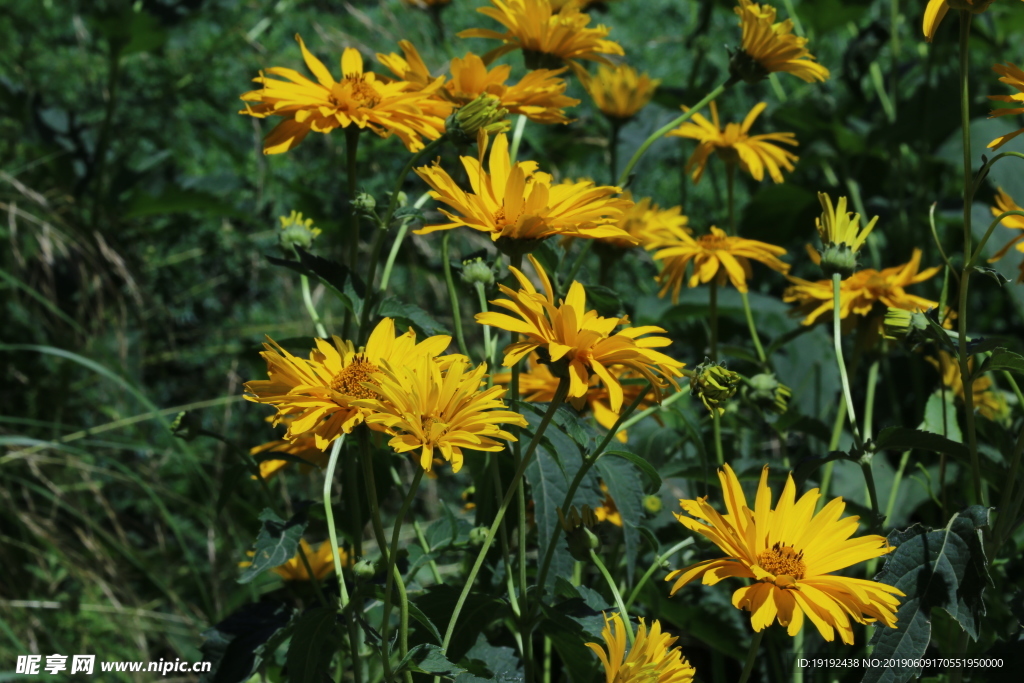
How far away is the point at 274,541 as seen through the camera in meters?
0.83

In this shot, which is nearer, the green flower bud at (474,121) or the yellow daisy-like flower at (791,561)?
the yellow daisy-like flower at (791,561)

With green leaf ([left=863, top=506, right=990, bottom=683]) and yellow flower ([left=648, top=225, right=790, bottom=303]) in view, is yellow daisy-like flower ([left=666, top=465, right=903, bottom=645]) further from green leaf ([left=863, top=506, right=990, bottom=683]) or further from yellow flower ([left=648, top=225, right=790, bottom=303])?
yellow flower ([left=648, top=225, right=790, bottom=303])

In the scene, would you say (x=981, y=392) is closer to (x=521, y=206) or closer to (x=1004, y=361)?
(x=1004, y=361)

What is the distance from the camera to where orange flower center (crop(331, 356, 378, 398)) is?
29.6 inches

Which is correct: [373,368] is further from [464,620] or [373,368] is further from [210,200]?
[210,200]

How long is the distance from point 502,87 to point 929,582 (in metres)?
0.61

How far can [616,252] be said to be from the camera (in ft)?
4.06

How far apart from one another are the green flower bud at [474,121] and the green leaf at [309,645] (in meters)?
0.43

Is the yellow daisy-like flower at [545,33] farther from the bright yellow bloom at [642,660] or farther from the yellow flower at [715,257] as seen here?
the bright yellow bloom at [642,660]

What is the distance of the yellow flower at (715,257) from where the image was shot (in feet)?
3.46

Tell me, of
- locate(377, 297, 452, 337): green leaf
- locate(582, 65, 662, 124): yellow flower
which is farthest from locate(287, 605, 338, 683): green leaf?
locate(582, 65, 662, 124): yellow flower

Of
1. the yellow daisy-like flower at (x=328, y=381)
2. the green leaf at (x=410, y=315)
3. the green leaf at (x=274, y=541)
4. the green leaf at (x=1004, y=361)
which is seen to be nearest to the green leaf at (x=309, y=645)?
the green leaf at (x=274, y=541)

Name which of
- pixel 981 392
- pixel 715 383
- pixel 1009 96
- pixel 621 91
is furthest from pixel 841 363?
pixel 621 91

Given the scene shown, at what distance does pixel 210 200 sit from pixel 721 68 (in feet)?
3.66
